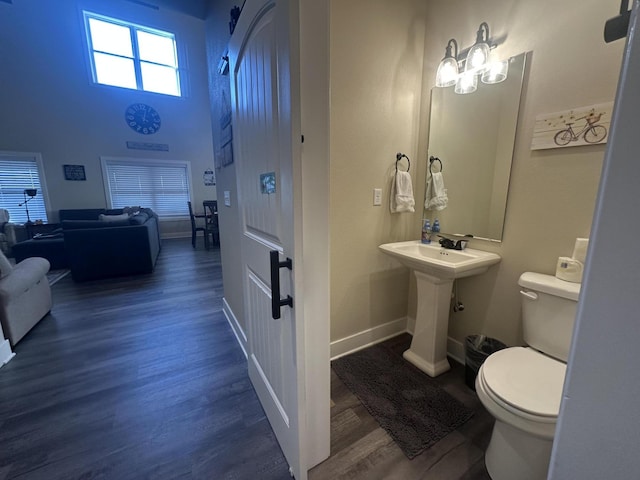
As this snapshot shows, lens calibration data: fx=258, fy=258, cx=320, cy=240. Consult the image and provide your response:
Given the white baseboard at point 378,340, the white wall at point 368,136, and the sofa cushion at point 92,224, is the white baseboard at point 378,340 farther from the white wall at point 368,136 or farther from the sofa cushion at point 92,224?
the sofa cushion at point 92,224

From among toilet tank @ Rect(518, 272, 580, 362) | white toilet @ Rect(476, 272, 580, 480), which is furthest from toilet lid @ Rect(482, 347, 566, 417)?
toilet tank @ Rect(518, 272, 580, 362)

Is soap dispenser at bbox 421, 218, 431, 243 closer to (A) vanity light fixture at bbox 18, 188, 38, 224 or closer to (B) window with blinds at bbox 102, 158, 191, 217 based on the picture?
A: (B) window with blinds at bbox 102, 158, 191, 217

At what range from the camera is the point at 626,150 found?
0.31m

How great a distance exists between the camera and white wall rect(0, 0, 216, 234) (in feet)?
15.6

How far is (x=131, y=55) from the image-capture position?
5.64 meters

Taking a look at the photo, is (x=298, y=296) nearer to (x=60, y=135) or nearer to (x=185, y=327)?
(x=185, y=327)

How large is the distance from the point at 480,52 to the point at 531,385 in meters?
1.76

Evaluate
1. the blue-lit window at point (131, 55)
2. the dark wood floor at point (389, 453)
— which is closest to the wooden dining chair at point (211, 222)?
the blue-lit window at point (131, 55)

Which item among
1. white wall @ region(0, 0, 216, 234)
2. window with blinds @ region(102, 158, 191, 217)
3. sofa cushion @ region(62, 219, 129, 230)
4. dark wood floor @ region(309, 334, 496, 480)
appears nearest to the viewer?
dark wood floor @ region(309, 334, 496, 480)

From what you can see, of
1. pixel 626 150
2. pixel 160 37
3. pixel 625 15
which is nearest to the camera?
pixel 626 150

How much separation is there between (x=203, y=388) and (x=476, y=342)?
5.92 feet

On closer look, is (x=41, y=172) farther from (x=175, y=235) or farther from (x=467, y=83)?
(x=467, y=83)

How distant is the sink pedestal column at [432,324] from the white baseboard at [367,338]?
1.16 ft

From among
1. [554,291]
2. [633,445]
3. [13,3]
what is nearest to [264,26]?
[633,445]
